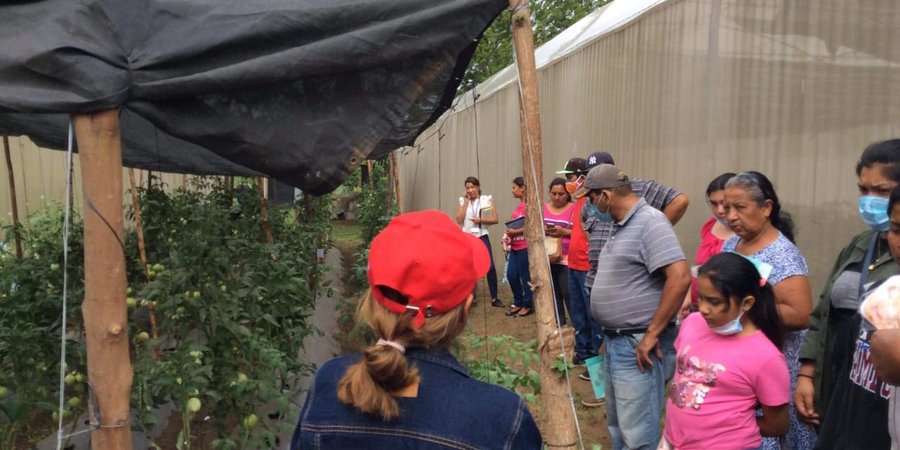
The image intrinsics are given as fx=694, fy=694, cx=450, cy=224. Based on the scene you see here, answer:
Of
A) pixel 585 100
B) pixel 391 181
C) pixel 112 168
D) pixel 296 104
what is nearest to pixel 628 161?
pixel 585 100

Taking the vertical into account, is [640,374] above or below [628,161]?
below

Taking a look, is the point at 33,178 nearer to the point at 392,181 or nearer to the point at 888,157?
the point at 392,181

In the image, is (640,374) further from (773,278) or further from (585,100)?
(585,100)

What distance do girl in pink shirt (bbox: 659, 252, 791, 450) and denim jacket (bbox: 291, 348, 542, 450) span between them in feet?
4.34

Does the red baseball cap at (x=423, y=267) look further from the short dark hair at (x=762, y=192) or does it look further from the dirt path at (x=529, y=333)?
the dirt path at (x=529, y=333)

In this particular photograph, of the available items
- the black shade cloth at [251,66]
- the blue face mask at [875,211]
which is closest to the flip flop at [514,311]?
the blue face mask at [875,211]

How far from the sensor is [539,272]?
2564 mm

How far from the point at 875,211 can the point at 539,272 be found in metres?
1.12

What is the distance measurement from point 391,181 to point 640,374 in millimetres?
8861

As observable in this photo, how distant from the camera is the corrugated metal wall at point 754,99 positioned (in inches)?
125

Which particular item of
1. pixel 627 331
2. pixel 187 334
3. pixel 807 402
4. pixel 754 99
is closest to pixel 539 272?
pixel 627 331

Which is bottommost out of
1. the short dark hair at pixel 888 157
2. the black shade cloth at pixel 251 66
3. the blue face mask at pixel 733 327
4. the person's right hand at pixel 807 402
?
the person's right hand at pixel 807 402

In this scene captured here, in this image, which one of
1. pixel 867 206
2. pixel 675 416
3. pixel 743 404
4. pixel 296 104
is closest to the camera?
pixel 296 104

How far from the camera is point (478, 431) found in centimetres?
132
